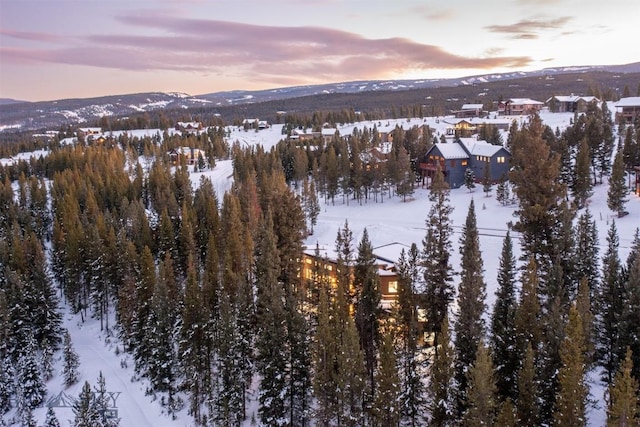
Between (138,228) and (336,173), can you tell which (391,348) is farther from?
(336,173)

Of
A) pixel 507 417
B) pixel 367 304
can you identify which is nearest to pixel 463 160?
pixel 367 304

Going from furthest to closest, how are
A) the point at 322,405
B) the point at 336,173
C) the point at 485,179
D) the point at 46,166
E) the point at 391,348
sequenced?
the point at 46,166, the point at 336,173, the point at 485,179, the point at 322,405, the point at 391,348

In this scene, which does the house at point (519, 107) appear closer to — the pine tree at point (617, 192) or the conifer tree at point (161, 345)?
the pine tree at point (617, 192)

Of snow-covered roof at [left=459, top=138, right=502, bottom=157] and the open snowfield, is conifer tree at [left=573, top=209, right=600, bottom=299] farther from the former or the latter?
snow-covered roof at [left=459, top=138, right=502, bottom=157]

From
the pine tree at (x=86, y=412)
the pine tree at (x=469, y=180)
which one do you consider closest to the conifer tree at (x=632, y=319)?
the pine tree at (x=86, y=412)

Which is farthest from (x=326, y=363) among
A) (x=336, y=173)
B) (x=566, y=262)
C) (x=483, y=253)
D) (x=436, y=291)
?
(x=336, y=173)

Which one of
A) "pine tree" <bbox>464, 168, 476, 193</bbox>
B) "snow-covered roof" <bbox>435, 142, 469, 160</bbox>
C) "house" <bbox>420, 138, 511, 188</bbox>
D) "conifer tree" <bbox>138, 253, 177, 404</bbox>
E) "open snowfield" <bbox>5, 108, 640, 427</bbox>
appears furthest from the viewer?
"snow-covered roof" <bbox>435, 142, 469, 160</bbox>

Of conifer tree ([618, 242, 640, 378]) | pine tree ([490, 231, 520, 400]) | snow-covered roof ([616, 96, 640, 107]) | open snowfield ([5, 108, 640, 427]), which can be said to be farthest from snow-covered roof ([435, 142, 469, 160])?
conifer tree ([618, 242, 640, 378])
